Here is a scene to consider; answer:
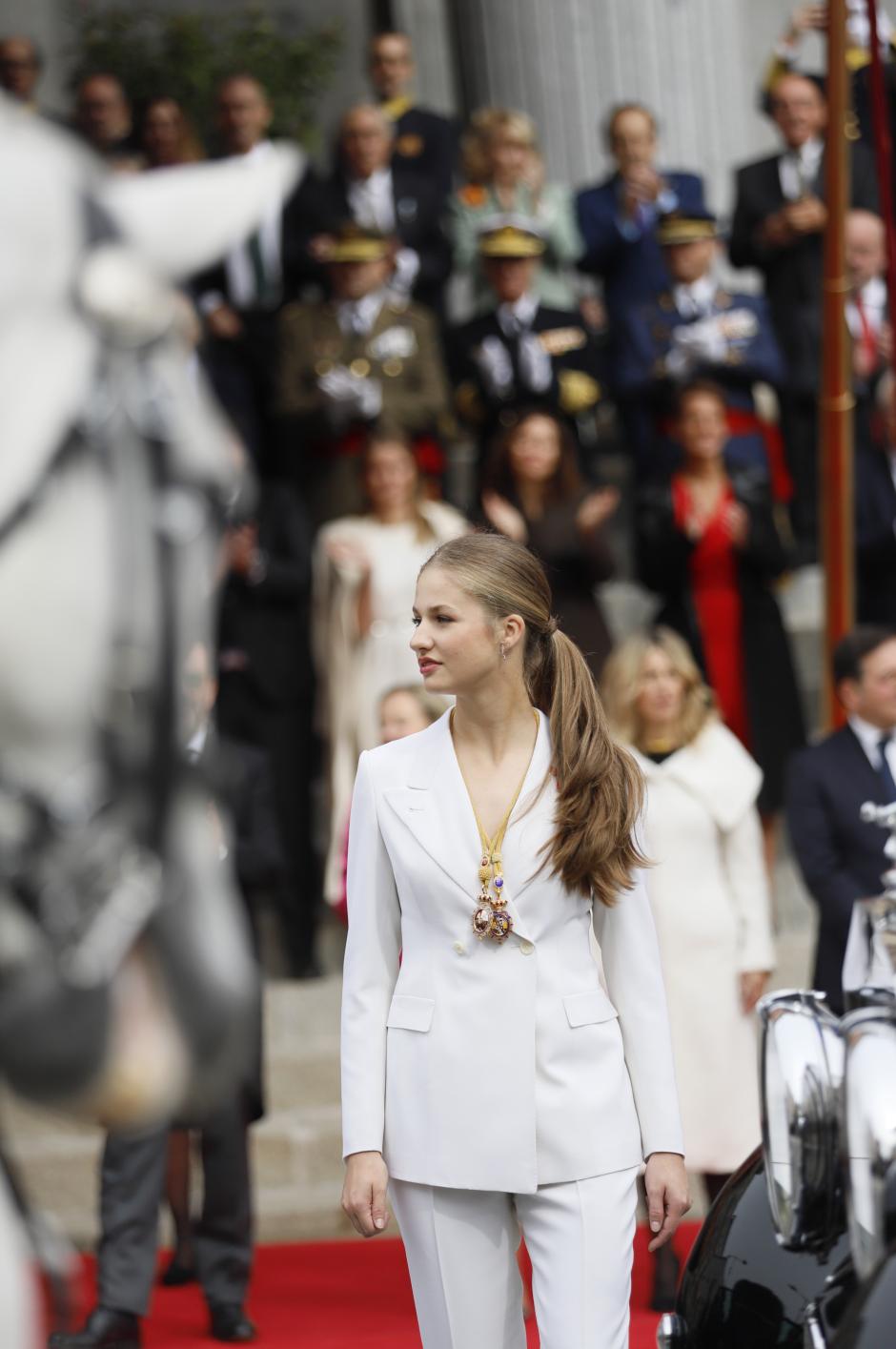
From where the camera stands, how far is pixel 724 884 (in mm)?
5969

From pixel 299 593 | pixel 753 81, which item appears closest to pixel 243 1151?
pixel 299 593

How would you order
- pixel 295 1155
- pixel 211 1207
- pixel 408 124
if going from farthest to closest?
1. pixel 408 124
2. pixel 295 1155
3. pixel 211 1207

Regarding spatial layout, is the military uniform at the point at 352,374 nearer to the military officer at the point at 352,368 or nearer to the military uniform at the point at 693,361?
the military officer at the point at 352,368

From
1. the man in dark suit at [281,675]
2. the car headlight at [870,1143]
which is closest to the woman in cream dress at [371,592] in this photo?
the man in dark suit at [281,675]

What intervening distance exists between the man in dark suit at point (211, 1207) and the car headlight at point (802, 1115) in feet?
8.37

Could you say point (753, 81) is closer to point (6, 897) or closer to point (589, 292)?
point (589, 292)

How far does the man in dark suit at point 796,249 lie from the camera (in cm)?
862

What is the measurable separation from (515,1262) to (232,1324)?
257cm

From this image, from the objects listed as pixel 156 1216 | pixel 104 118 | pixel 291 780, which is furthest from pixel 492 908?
pixel 104 118

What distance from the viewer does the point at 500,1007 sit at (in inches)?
127

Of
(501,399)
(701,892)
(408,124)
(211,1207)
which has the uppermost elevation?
(408,124)

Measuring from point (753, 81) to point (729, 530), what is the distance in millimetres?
5340

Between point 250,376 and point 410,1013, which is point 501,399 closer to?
point 250,376

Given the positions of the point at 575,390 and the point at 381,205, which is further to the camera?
the point at 381,205
